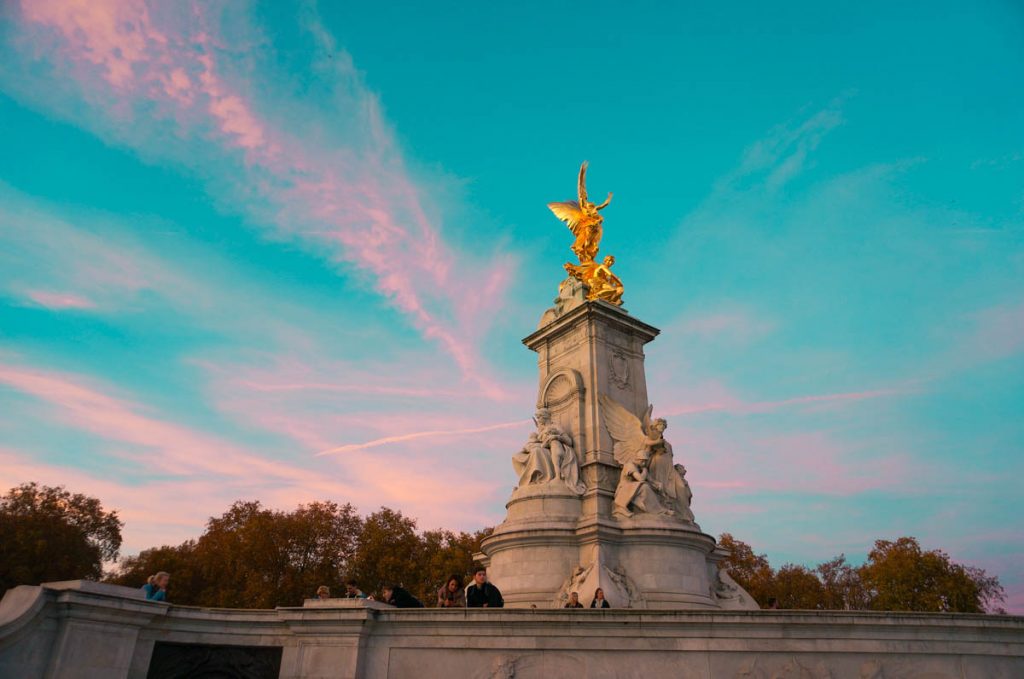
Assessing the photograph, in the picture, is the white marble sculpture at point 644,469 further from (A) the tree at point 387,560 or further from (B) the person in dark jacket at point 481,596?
(A) the tree at point 387,560

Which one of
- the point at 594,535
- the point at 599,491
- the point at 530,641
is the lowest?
the point at 530,641

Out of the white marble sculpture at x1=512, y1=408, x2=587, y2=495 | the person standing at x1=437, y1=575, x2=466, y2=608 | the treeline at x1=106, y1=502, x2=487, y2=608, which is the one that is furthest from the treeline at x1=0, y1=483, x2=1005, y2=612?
the person standing at x1=437, y1=575, x2=466, y2=608

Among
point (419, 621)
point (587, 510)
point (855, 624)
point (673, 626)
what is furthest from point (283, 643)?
point (587, 510)

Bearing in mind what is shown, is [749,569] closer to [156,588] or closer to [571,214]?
[571,214]

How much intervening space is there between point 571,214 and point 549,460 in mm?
10490

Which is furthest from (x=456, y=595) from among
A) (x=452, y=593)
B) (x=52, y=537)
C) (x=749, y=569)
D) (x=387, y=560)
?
(x=749, y=569)

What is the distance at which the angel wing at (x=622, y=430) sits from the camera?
814 inches

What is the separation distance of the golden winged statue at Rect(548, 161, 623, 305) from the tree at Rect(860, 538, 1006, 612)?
1304 inches

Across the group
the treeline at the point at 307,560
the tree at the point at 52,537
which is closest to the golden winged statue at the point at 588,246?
the treeline at the point at 307,560

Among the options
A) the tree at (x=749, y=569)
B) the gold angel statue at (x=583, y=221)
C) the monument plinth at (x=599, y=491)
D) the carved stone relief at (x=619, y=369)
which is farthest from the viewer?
the tree at (x=749, y=569)

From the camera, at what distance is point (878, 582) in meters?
45.4

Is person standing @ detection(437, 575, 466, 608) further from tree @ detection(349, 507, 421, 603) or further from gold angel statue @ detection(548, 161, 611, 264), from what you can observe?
tree @ detection(349, 507, 421, 603)

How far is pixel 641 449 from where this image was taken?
66.8 feet

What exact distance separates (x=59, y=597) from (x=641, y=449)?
14891mm
